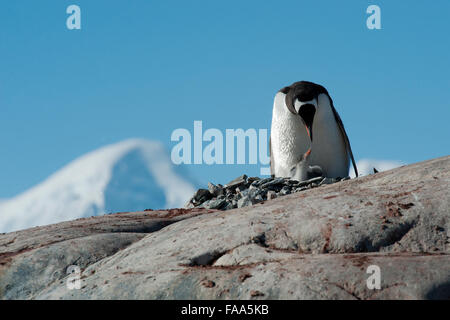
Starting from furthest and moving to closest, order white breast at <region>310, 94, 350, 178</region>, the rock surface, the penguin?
white breast at <region>310, 94, 350, 178</region> → the penguin → the rock surface

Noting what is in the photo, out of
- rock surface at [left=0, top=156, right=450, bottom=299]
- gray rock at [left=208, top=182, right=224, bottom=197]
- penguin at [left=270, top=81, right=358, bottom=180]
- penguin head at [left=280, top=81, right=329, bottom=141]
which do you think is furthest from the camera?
penguin at [left=270, top=81, right=358, bottom=180]

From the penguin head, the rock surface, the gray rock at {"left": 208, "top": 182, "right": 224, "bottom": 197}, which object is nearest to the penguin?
the penguin head

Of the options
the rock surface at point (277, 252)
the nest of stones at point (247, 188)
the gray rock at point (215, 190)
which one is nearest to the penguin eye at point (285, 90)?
the nest of stones at point (247, 188)

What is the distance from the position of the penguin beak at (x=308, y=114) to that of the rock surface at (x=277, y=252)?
7.54 meters

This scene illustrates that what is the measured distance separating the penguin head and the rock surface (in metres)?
7.57

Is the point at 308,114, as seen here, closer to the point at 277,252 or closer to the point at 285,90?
the point at 285,90

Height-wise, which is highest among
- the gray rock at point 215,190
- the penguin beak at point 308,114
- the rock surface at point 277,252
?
the penguin beak at point 308,114

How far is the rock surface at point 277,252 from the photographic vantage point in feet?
21.0

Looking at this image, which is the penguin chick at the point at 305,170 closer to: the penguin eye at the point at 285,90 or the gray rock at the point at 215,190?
the penguin eye at the point at 285,90

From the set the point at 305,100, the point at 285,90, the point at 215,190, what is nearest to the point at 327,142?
the point at 305,100

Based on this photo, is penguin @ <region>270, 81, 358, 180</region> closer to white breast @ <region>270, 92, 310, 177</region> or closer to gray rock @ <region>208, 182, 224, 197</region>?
white breast @ <region>270, 92, 310, 177</region>

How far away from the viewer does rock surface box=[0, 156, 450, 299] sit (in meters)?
6.40
